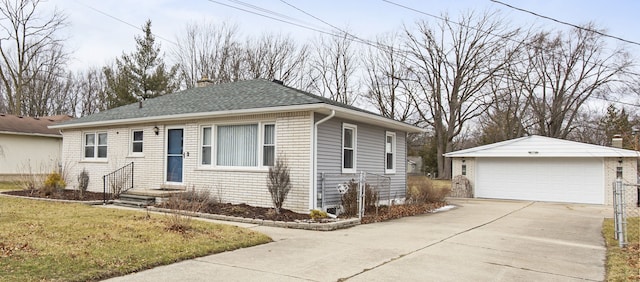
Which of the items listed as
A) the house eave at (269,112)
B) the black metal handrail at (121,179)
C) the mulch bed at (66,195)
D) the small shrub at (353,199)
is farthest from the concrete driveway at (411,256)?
the mulch bed at (66,195)

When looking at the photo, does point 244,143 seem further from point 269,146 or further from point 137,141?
point 137,141

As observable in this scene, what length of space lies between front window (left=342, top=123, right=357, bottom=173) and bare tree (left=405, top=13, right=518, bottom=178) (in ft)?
74.4

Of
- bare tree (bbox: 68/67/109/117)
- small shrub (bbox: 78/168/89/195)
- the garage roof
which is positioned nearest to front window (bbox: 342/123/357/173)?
small shrub (bbox: 78/168/89/195)

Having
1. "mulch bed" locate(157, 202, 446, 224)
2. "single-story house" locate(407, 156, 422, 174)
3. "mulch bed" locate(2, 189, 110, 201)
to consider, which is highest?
"single-story house" locate(407, 156, 422, 174)

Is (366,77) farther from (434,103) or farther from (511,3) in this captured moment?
(511,3)

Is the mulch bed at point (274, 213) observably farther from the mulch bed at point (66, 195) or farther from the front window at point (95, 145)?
the front window at point (95, 145)

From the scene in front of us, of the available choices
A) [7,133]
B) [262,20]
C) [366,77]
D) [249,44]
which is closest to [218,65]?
[249,44]

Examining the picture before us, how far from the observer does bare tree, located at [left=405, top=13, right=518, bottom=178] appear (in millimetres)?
32406

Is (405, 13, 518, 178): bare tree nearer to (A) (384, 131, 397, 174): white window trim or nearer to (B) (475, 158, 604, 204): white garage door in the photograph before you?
(B) (475, 158, 604, 204): white garage door

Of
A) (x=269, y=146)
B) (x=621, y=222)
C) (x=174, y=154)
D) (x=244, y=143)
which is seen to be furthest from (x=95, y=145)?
(x=621, y=222)

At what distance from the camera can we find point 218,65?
3309 cm

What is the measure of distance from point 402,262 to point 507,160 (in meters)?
15.8

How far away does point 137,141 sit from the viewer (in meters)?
→ 14.4

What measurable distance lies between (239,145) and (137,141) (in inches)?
175
